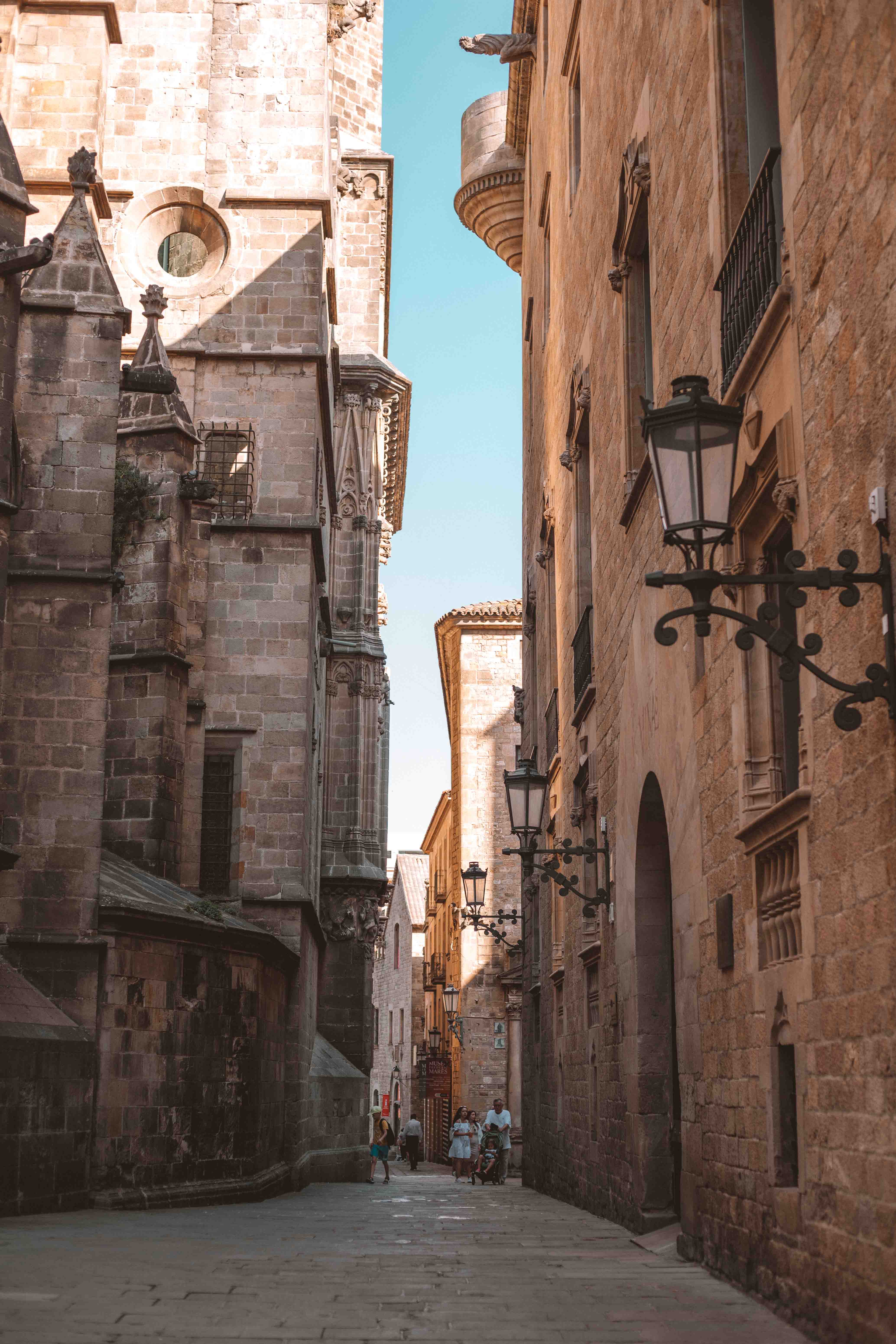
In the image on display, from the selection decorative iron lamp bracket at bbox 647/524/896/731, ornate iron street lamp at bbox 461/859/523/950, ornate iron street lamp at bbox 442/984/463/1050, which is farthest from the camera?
ornate iron street lamp at bbox 442/984/463/1050

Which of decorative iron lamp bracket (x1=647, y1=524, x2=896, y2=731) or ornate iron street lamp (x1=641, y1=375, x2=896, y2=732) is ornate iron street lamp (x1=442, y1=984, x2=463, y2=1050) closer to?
ornate iron street lamp (x1=641, y1=375, x2=896, y2=732)

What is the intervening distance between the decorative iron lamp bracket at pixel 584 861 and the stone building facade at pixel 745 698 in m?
0.21

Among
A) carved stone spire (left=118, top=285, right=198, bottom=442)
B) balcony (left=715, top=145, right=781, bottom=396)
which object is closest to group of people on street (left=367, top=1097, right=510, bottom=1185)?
carved stone spire (left=118, top=285, right=198, bottom=442)

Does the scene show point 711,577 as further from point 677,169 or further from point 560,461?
point 560,461

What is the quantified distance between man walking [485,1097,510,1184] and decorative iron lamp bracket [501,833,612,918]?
9795 millimetres

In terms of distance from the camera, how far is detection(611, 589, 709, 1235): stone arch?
8.43 metres

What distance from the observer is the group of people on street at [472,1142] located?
79.4 ft

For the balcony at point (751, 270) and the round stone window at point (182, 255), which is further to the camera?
the round stone window at point (182, 255)

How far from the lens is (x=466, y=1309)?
20.2ft

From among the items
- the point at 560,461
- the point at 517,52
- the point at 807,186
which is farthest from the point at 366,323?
the point at 807,186

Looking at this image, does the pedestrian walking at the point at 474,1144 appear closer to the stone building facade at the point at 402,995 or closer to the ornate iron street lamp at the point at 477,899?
the ornate iron street lamp at the point at 477,899

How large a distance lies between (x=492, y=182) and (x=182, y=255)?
8154 mm

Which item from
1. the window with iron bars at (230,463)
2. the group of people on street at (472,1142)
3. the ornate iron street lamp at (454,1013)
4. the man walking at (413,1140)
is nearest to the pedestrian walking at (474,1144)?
the group of people on street at (472,1142)

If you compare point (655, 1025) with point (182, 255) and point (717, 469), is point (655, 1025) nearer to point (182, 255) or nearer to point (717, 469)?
point (717, 469)
